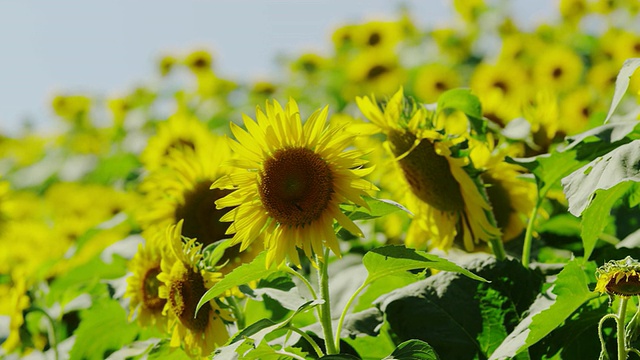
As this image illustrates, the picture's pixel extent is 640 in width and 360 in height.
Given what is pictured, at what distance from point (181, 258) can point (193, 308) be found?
0.27 feet

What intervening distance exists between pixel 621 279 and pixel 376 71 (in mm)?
3336

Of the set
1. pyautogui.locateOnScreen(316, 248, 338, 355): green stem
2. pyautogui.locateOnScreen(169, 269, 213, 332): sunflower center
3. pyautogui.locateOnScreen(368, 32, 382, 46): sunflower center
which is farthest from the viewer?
pyautogui.locateOnScreen(368, 32, 382, 46): sunflower center

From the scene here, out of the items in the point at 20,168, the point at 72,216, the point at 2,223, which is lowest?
the point at 20,168

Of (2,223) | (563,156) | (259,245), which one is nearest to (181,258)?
(259,245)

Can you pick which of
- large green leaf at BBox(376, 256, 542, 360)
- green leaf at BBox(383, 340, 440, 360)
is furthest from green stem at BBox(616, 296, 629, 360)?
large green leaf at BBox(376, 256, 542, 360)

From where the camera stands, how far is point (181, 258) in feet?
4.49

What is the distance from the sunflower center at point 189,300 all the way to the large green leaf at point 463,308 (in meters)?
0.29

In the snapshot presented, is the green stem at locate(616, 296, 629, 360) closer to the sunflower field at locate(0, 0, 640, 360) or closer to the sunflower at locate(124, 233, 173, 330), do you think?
the sunflower field at locate(0, 0, 640, 360)

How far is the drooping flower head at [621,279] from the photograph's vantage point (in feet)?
3.21

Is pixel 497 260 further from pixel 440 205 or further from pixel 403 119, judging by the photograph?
pixel 403 119

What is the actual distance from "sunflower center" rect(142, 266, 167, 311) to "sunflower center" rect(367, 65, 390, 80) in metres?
2.85

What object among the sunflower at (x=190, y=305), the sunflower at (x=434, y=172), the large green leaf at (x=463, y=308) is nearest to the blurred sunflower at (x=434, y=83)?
the sunflower at (x=434, y=172)

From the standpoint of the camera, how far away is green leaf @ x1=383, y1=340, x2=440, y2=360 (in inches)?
43.3

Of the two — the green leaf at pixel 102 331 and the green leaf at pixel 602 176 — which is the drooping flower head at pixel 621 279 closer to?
the green leaf at pixel 602 176
